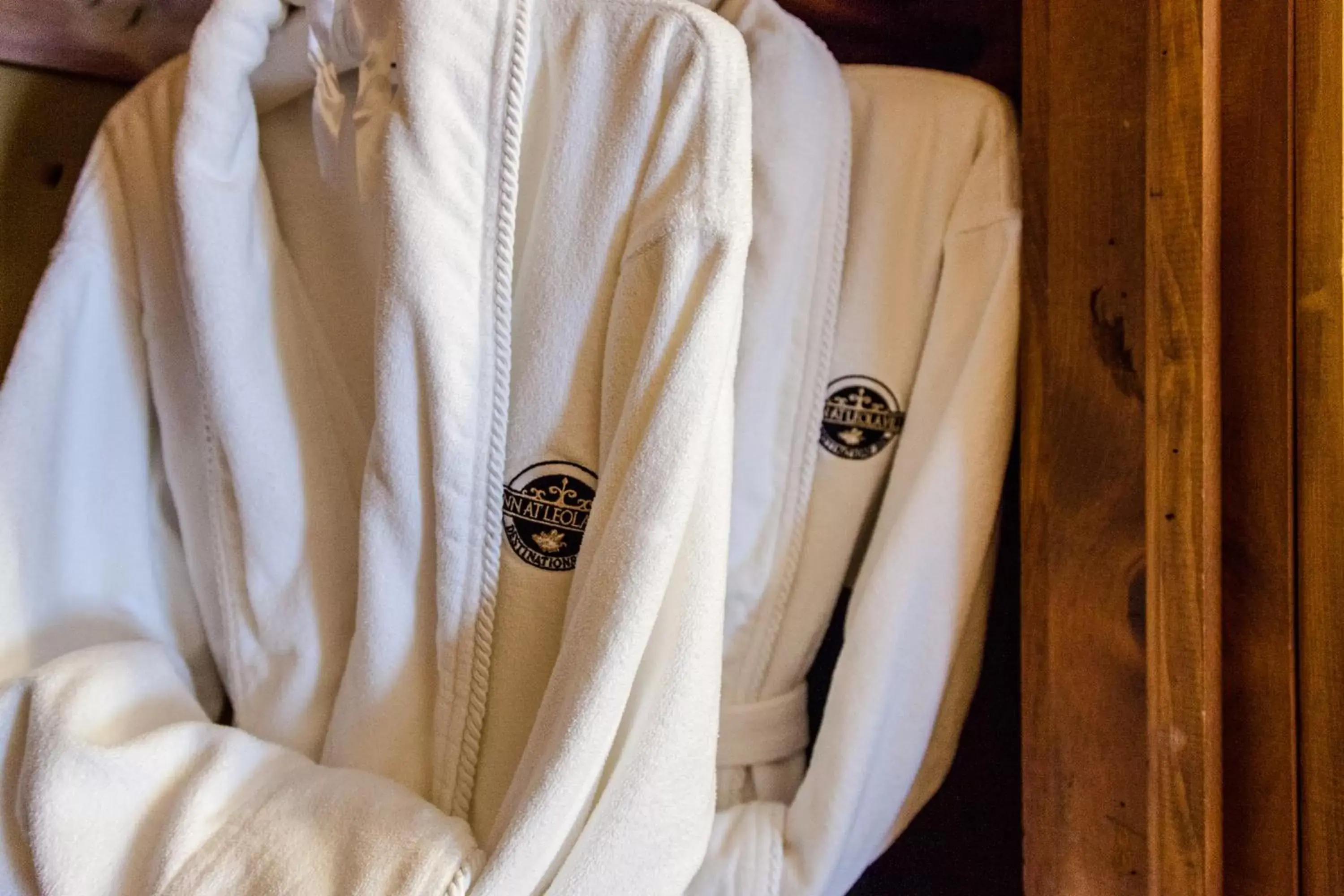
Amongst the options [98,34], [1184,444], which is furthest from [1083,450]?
[98,34]

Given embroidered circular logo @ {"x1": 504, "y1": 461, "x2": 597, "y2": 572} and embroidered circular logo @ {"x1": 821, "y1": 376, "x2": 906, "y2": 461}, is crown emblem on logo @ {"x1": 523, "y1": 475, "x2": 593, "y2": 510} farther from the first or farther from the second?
embroidered circular logo @ {"x1": 821, "y1": 376, "x2": 906, "y2": 461}

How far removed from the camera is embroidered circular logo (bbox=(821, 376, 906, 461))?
573 mm

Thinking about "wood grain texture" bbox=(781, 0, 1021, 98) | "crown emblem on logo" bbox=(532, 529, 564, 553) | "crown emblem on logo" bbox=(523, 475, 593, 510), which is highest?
"wood grain texture" bbox=(781, 0, 1021, 98)

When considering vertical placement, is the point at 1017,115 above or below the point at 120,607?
above

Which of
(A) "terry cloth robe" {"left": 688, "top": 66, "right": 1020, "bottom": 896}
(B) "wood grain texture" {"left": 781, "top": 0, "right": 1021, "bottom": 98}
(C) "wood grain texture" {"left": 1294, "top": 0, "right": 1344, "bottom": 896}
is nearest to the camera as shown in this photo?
(C) "wood grain texture" {"left": 1294, "top": 0, "right": 1344, "bottom": 896}

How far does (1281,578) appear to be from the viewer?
43 cm

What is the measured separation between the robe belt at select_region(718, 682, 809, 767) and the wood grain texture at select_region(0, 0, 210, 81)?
611mm

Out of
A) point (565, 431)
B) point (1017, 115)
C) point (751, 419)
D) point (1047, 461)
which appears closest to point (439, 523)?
point (565, 431)

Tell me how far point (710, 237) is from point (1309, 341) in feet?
0.97

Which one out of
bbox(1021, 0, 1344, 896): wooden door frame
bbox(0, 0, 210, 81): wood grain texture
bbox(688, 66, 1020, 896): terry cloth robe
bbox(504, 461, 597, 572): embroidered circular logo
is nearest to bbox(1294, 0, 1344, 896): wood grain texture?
bbox(1021, 0, 1344, 896): wooden door frame

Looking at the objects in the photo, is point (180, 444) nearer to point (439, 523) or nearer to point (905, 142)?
point (439, 523)

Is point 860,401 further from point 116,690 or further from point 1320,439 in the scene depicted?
point 116,690

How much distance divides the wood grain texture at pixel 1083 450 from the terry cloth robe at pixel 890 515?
0.03 meters

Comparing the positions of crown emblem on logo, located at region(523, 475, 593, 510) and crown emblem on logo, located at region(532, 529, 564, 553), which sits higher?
crown emblem on logo, located at region(523, 475, 593, 510)
